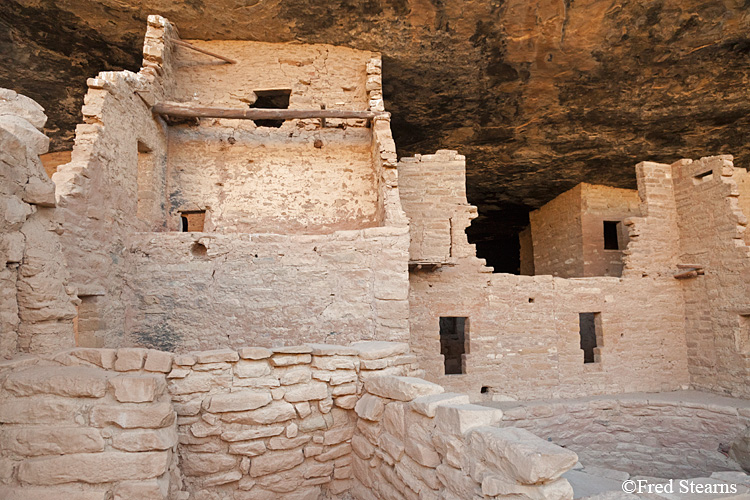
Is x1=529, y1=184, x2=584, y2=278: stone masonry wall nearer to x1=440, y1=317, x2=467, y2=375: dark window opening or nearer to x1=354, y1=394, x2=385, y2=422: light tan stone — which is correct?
x1=440, y1=317, x2=467, y2=375: dark window opening

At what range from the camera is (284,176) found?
7820 millimetres

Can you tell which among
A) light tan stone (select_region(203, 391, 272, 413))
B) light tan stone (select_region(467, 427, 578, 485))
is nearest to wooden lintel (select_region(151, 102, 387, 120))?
light tan stone (select_region(203, 391, 272, 413))

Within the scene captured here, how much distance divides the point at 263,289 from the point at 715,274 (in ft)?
26.2

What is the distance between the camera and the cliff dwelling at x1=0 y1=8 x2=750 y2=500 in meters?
2.74

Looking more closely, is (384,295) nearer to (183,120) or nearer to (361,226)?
(361,226)

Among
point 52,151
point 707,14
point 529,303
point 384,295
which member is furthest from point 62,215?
point 707,14

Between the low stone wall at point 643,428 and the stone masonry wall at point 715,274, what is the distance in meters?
0.57

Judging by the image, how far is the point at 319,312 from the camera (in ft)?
18.4

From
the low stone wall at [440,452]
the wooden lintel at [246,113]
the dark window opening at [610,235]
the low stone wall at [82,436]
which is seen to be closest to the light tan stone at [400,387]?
the low stone wall at [440,452]

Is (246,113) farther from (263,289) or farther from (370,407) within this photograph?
(370,407)

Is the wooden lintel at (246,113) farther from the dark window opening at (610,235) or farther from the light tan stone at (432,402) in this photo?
the dark window opening at (610,235)

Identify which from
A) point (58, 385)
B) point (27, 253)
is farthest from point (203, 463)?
point (27, 253)

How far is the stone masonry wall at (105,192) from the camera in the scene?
4.84m

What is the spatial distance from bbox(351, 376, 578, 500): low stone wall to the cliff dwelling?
0.7 inches
